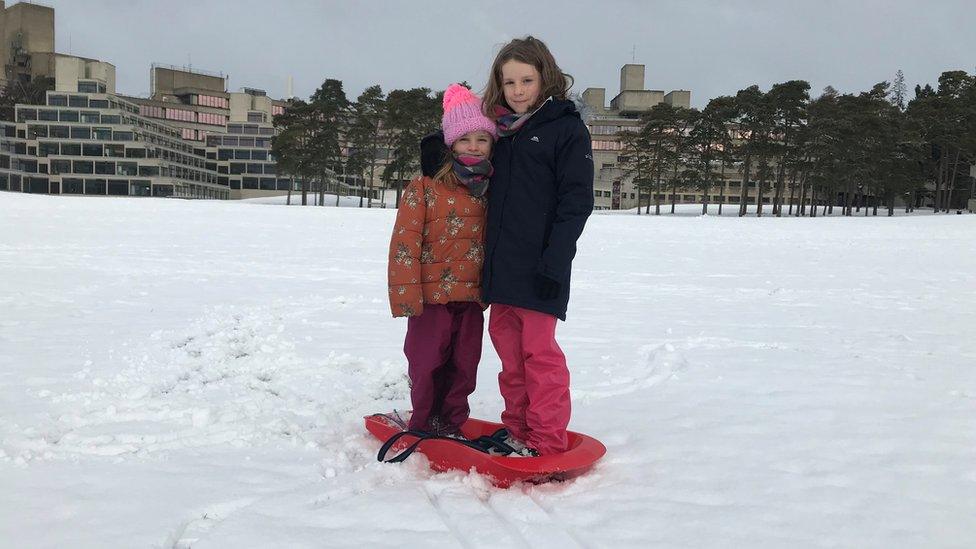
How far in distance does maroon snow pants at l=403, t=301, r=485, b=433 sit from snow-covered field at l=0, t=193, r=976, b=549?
0.32 m

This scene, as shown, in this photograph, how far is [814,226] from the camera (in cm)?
2417

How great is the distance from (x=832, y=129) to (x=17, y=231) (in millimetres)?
43603

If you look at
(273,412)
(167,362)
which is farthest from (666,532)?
(167,362)

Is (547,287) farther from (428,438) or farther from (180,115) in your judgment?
(180,115)

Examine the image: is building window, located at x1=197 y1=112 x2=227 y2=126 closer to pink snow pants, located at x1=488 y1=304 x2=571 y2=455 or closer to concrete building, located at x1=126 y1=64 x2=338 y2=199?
concrete building, located at x1=126 y1=64 x2=338 y2=199

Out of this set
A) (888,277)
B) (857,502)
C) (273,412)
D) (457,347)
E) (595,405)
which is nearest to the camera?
(857,502)

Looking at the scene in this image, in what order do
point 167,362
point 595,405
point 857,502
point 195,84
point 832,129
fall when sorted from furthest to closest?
point 195,84 → point 832,129 → point 167,362 → point 595,405 → point 857,502

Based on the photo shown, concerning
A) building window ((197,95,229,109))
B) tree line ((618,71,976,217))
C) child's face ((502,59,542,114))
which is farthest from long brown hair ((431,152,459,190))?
building window ((197,95,229,109))

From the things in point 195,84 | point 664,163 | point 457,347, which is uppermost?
point 195,84

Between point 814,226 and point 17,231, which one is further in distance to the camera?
point 814,226

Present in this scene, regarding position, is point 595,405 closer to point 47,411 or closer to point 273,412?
point 273,412

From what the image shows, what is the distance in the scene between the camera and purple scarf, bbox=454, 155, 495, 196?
2.87 meters

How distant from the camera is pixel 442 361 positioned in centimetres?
312

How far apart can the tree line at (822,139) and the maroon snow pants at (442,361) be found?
141 feet
